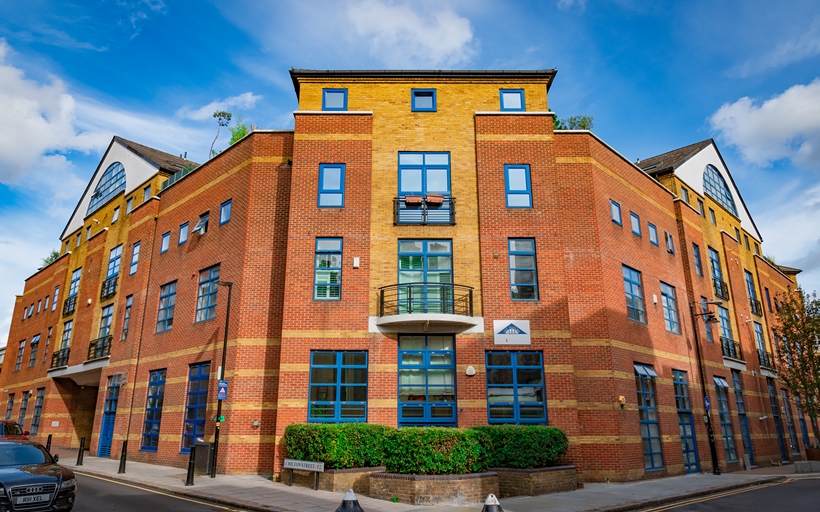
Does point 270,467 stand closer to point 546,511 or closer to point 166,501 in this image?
point 166,501

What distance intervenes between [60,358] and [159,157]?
12189mm

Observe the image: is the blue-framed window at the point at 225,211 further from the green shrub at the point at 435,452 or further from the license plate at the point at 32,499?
the license plate at the point at 32,499

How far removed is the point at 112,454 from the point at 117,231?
443 inches

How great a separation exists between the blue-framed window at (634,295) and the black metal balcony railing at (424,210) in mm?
7296

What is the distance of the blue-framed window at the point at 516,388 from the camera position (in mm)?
16469

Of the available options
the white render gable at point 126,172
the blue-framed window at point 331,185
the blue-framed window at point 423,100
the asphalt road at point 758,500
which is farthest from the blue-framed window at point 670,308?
the white render gable at point 126,172

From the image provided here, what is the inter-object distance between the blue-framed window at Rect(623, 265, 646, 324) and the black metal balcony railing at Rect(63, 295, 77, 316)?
2828 cm

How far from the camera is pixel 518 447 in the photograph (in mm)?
14086

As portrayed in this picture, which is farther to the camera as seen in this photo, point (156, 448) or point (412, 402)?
point (156, 448)

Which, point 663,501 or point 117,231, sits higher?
point 117,231

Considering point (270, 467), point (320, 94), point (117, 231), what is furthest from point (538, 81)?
point (117, 231)

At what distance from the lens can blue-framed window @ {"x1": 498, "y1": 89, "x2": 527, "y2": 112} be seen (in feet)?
64.3

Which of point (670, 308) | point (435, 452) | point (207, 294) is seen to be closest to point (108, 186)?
point (207, 294)

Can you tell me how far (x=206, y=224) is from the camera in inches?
851
